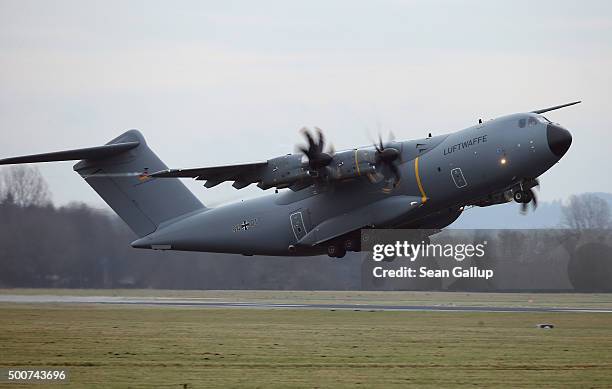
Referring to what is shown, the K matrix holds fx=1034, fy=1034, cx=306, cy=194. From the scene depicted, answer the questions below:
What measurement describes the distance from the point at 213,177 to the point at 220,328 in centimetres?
753

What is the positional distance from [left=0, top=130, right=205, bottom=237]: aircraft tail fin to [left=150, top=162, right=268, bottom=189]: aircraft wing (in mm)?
3625

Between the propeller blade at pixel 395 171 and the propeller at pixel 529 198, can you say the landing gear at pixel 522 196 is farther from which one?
the propeller blade at pixel 395 171

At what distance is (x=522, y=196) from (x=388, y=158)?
4.47 metres

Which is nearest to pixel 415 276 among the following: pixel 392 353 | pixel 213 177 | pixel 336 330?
pixel 213 177

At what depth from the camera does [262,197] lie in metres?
37.9

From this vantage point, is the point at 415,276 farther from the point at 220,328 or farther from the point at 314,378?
the point at 314,378

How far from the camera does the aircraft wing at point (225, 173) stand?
110ft

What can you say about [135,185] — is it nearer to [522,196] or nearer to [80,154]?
[80,154]

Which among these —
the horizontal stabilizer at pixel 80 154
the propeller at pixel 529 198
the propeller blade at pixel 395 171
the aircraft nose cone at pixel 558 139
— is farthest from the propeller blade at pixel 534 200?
the horizontal stabilizer at pixel 80 154

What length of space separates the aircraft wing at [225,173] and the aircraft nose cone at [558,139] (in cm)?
905

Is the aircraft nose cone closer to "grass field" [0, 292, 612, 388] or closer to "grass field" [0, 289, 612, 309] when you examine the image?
"grass field" [0, 292, 612, 388]

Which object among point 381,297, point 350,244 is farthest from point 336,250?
point 381,297

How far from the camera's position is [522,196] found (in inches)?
1307

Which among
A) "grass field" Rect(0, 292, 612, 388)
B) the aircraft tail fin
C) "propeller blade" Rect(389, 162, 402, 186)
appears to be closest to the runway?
"grass field" Rect(0, 292, 612, 388)
